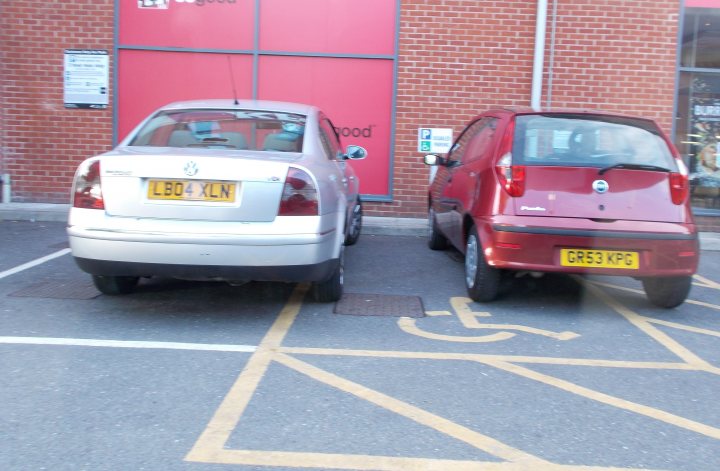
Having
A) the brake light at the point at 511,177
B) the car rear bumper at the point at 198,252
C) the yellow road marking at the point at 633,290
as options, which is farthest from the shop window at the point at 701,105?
the car rear bumper at the point at 198,252

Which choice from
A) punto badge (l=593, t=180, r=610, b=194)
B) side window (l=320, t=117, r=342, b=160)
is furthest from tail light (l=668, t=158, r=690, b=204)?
side window (l=320, t=117, r=342, b=160)

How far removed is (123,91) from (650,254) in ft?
24.7

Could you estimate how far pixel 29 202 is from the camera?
10422mm

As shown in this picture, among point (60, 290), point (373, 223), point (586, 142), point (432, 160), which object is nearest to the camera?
point (586, 142)

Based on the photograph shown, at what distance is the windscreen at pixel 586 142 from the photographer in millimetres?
5613

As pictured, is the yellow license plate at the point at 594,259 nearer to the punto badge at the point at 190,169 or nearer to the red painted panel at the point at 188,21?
the punto badge at the point at 190,169

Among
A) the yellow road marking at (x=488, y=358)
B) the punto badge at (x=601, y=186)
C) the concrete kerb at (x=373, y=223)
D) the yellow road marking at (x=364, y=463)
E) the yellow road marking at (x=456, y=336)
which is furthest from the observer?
the concrete kerb at (x=373, y=223)

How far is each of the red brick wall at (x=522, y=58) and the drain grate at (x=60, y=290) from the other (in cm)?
519

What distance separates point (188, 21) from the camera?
10227mm

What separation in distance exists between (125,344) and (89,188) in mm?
1063

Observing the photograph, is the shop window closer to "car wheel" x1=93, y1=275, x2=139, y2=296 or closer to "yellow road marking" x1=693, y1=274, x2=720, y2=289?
"yellow road marking" x1=693, y1=274, x2=720, y2=289

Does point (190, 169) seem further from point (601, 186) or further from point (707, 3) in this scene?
point (707, 3)

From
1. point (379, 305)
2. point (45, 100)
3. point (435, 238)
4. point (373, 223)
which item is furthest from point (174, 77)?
point (379, 305)

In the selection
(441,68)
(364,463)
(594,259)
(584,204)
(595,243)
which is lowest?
(364,463)
